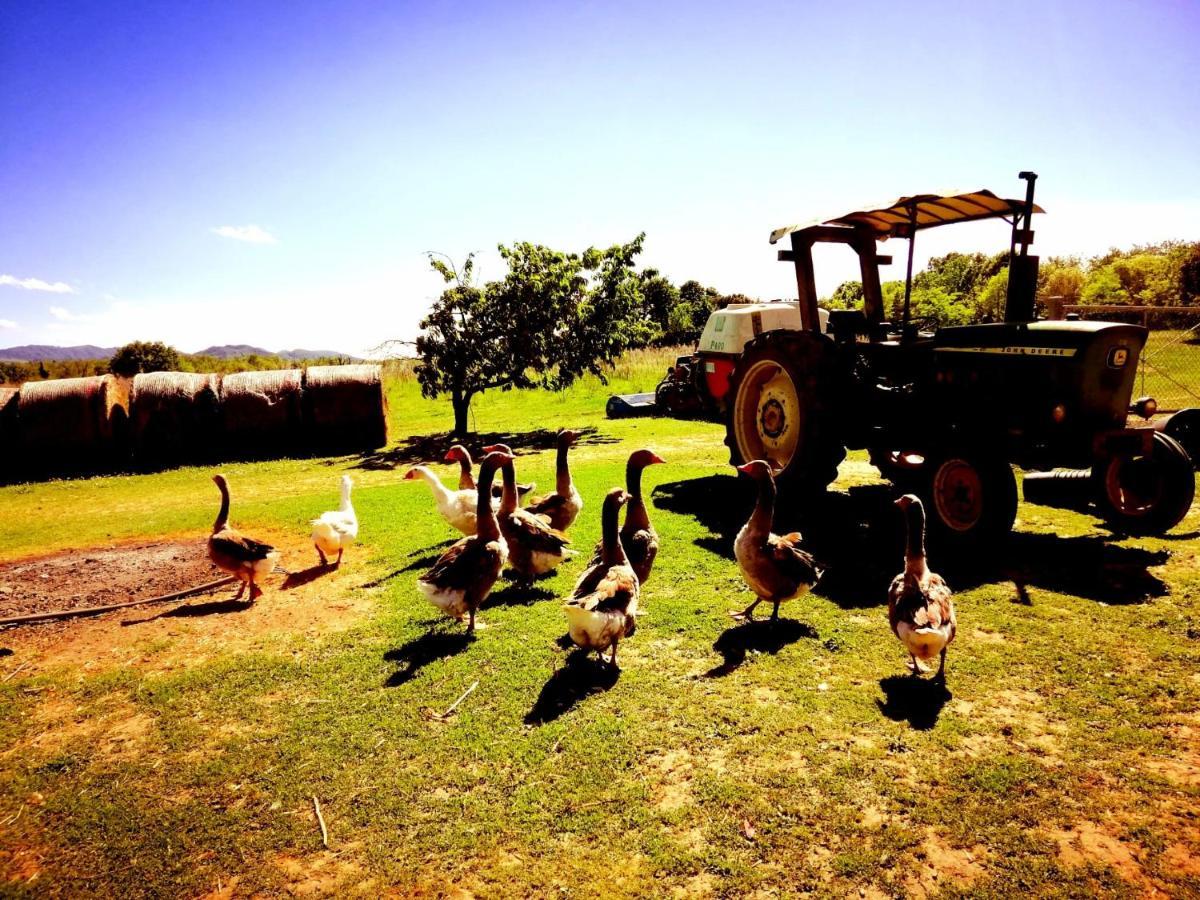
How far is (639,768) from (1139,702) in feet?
12.0

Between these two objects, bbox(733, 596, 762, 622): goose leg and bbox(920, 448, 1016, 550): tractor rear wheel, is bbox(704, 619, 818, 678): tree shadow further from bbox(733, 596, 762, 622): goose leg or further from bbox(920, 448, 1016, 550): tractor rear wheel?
bbox(920, 448, 1016, 550): tractor rear wheel

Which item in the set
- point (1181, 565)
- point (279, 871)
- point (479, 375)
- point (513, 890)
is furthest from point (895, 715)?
point (479, 375)

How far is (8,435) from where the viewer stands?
15.6 meters

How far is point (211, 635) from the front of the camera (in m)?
6.36

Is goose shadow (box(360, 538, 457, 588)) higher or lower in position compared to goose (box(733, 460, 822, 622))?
lower

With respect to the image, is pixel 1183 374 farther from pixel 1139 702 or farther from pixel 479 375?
pixel 479 375

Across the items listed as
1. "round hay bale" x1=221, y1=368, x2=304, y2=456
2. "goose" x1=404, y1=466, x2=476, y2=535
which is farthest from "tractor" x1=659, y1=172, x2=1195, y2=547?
"round hay bale" x1=221, y1=368, x2=304, y2=456

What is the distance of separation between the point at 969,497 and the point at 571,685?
4962mm

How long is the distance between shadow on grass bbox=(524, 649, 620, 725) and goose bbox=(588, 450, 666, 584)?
940mm

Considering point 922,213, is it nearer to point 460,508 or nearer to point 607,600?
point 607,600

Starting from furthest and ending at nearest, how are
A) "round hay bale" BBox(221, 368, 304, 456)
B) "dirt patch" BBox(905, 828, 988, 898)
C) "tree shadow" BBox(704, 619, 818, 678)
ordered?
1. "round hay bale" BBox(221, 368, 304, 456)
2. "tree shadow" BBox(704, 619, 818, 678)
3. "dirt patch" BBox(905, 828, 988, 898)

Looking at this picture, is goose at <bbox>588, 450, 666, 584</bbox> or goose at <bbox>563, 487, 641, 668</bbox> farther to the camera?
goose at <bbox>588, 450, 666, 584</bbox>

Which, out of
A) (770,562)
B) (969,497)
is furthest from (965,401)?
(770,562)

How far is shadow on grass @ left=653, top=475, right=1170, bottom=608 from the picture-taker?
630 cm
